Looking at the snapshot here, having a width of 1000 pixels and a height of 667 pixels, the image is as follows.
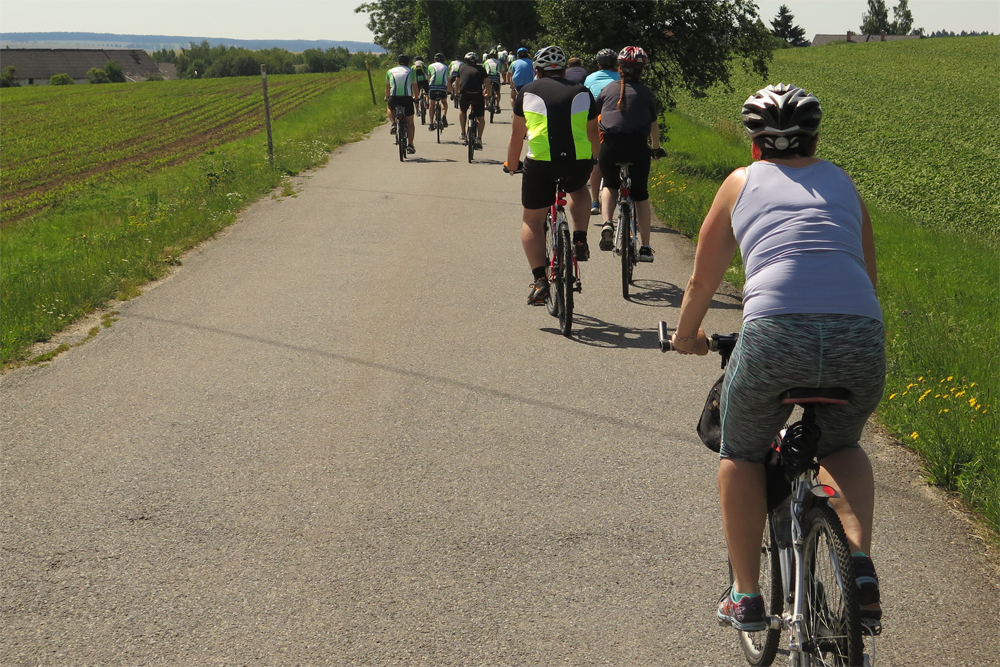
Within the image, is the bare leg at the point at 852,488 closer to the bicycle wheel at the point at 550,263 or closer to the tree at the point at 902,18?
the bicycle wheel at the point at 550,263

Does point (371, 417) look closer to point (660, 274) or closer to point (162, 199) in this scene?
point (660, 274)

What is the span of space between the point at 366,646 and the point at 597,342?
13.6ft

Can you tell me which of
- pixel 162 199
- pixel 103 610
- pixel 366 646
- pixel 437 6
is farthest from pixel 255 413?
pixel 437 6

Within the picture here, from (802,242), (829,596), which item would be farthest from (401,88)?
(829,596)

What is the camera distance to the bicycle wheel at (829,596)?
2.50 m

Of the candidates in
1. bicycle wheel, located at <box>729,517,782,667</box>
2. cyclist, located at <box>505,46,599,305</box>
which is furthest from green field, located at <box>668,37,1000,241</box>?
bicycle wheel, located at <box>729,517,782,667</box>

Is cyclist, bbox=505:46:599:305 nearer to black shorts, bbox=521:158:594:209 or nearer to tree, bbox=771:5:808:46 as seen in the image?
black shorts, bbox=521:158:594:209

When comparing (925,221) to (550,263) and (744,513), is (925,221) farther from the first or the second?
(744,513)

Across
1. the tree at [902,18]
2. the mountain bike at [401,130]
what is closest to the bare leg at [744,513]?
the mountain bike at [401,130]

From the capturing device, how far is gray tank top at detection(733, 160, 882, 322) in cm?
267

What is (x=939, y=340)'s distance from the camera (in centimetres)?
673

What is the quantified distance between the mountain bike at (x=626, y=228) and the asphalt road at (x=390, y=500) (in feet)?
0.96

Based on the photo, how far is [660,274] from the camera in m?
9.49

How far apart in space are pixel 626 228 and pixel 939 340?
9.21 ft
